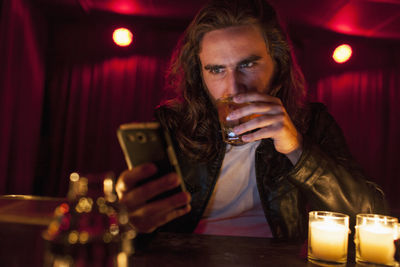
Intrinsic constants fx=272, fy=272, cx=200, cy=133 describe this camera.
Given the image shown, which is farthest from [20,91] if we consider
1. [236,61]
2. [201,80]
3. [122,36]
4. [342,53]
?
[342,53]

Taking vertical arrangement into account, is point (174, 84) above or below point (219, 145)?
above

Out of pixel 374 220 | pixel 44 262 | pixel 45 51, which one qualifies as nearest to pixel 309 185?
pixel 374 220

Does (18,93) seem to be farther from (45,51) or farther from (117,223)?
(117,223)

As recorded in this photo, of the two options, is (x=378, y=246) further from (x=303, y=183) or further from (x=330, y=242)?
(x=303, y=183)

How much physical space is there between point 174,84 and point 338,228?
54.9 inches

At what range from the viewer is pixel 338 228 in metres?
0.73

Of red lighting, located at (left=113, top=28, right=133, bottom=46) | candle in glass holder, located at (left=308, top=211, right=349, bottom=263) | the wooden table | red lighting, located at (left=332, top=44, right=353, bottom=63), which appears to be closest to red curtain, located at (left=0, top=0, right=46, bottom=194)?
red lighting, located at (left=113, top=28, right=133, bottom=46)

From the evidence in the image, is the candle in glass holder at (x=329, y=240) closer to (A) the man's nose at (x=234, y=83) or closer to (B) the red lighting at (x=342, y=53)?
(A) the man's nose at (x=234, y=83)

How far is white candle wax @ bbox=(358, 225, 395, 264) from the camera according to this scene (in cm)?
70

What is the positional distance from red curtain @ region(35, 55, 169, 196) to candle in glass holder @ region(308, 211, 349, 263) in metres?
3.69

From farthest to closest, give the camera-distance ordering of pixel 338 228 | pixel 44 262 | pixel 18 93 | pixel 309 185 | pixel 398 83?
1. pixel 398 83
2. pixel 18 93
3. pixel 309 185
4. pixel 338 228
5. pixel 44 262

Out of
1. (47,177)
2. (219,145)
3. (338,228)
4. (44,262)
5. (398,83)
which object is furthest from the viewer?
(398,83)

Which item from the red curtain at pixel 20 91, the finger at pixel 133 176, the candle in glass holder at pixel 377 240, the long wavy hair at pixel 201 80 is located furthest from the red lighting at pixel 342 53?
the finger at pixel 133 176

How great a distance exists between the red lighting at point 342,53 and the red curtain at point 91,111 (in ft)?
9.26
